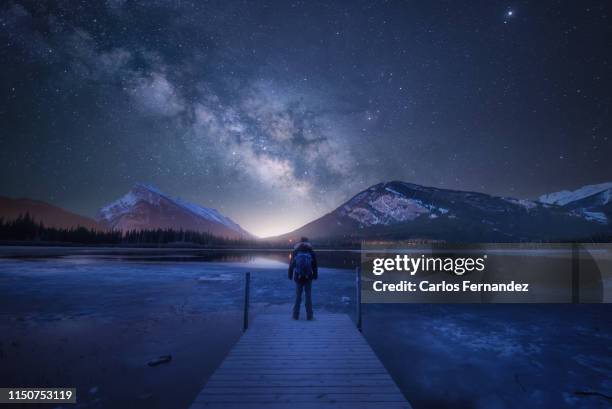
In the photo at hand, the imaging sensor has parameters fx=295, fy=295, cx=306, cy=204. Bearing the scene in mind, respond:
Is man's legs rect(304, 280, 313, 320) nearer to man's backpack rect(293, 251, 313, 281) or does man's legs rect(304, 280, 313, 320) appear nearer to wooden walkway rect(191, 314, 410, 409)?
man's backpack rect(293, 251, 313, 281)

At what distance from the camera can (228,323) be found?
38.7 ft

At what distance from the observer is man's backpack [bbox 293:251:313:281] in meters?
10.2

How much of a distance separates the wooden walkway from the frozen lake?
1253mm

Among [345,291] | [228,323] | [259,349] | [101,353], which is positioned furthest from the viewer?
[345,291]

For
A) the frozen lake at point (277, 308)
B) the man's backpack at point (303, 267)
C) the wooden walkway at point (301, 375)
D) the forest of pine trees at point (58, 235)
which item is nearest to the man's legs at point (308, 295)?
the man's backpack at point (303, 267)

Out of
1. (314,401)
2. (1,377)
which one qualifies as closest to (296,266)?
(314,401)

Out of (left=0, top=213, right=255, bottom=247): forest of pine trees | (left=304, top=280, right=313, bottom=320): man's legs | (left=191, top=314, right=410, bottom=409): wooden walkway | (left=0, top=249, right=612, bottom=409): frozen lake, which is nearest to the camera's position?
(left=191, top=314, right=410, bottom=409): wooden walkway

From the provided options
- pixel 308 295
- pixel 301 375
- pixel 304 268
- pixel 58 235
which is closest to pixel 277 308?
pixel 308 295

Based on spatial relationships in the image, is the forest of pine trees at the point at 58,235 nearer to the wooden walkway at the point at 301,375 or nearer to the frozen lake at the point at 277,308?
the frozen lake at the point at 277,308

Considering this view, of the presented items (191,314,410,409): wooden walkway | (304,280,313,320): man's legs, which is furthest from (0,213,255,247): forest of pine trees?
(191,314,410,409): wooden walkway

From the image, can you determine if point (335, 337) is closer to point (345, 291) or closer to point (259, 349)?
point (259, 349)

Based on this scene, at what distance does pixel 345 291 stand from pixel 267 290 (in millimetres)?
5070

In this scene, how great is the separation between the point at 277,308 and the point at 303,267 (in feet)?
17.0

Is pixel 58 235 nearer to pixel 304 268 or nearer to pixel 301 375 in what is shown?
pixel 304 268
